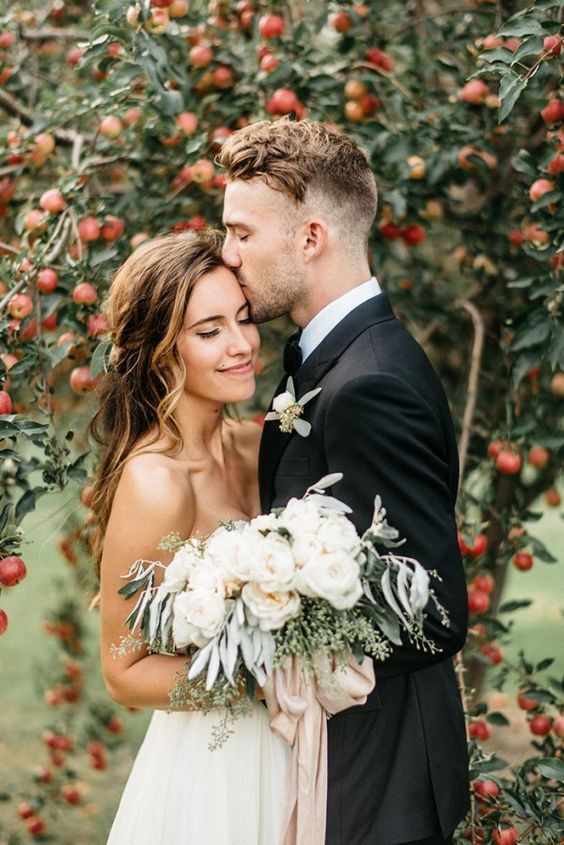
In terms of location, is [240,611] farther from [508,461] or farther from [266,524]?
[508,461]

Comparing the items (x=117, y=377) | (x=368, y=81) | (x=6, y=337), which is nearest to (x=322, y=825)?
(x=117, y=377)

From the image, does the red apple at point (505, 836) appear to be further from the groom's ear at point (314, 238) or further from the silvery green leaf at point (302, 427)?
the groom's ear at point (314, 238)

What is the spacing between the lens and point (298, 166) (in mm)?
2232

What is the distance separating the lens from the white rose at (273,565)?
1.71 metres

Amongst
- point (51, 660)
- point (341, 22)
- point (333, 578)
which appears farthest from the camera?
point (51, 660)

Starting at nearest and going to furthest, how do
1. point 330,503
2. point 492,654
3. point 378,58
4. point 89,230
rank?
point 330,503 < point 89,230 < point 492,654 < point 378,58

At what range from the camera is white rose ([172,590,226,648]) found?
173 cm

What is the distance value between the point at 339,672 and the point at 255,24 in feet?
7.20

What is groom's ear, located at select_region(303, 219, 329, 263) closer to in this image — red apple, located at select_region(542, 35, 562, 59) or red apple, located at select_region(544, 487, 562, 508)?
red apple, located at select_region(542, 35, 562, 59)

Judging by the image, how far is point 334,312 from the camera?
2.23 m

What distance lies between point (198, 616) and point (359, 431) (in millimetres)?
471

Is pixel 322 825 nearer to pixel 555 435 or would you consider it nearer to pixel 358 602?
pixel 358 602

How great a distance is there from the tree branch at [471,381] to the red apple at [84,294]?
1170 millimetres

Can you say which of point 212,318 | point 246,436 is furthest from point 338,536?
point 246,436
